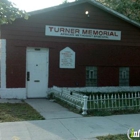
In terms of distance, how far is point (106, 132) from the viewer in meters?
6.25

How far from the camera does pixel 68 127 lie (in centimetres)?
666

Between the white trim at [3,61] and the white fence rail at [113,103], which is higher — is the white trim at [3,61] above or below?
above

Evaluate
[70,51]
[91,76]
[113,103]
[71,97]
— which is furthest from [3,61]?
[113,103]

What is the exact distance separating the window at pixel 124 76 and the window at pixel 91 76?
167 cm

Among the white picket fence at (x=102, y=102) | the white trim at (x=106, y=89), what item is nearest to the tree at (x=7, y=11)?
the white picket fence at (x=102, y=102)

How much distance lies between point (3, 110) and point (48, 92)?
13.0ft

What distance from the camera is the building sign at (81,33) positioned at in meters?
12.5

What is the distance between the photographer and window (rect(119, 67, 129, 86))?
14.1 metres

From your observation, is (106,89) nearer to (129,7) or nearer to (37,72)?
(37,72)

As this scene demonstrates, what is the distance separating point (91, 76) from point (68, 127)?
23.1 ft

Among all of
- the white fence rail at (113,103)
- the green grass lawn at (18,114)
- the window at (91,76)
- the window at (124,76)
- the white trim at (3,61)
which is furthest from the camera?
the window at (124,76)

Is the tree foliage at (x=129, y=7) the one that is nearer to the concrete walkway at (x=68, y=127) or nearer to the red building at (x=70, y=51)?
the red building at (x=70, y=51)

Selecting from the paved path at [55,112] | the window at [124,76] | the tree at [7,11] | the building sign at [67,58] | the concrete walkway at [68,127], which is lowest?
the concrete walkway at [68,127]

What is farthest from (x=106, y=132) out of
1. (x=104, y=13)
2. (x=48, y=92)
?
(x=104, y=13)
